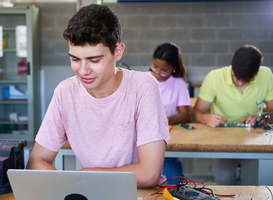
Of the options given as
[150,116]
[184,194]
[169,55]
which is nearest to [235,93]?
[169,55]

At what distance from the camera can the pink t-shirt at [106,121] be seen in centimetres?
133

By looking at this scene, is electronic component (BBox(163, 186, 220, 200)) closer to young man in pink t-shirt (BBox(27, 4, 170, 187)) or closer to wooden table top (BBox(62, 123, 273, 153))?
young man in pink t-shirt (BBox(27, 4, 170, 187))

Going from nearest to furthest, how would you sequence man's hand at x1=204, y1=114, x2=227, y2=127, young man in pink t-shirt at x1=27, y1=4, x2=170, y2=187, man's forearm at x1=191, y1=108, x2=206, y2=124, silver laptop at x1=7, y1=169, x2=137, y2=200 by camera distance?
silver laptop at x1=7, y1=169, x2=137, y2=200 < young man in pink t-shirt at x1=27, y1=4, x2=170, y2=187 < man's hand at x1=204, y1=114, x2=227, y2=127 < man's forearm at x1=191, y1=108, x2=206, y2=124

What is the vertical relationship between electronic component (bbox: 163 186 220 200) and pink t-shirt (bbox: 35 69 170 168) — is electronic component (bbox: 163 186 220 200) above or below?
below

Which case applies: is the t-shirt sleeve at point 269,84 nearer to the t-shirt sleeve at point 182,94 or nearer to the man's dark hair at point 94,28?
the t-shirt sleeve at point 182,94

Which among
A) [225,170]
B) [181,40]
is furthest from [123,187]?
[181,40]

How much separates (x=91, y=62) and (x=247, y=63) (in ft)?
4.91

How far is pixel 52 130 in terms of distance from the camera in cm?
135

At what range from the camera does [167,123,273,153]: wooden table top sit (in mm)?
1856

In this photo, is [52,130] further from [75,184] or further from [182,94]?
[182,94]

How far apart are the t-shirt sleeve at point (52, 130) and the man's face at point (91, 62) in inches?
9.1

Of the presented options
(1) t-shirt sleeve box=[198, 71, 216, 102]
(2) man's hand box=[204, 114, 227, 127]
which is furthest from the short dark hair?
(2) man's hand box=[204, 114, 227, 127]

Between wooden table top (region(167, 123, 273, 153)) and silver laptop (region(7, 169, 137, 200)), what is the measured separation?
3.37 ft

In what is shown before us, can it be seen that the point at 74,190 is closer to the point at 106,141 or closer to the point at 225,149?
the point at 106,141
